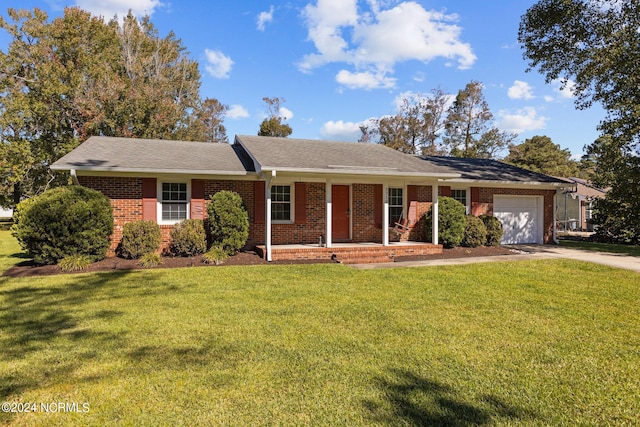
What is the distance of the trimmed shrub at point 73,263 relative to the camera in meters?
8.61

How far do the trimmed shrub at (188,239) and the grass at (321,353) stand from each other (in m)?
2.95

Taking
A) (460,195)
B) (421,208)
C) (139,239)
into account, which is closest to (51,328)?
(139,239)

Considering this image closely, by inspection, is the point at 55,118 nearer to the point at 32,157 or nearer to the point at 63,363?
the point at 32,157

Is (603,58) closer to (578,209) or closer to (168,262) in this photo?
(168,262)

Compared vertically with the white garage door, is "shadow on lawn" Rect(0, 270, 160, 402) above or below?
below

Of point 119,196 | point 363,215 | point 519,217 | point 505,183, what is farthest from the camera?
point 519,217

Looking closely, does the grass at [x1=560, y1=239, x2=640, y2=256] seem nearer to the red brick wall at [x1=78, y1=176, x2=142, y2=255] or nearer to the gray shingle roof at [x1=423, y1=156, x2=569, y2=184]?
the gray shingle roof at [x1=423, y1=156, x2=569, y2=184]

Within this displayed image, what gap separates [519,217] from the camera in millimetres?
15250

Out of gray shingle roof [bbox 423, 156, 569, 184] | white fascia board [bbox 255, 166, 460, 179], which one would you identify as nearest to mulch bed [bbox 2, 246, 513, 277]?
white fascia board [bbox 255, 166, 460, 179]

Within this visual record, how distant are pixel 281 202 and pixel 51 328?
7.75m

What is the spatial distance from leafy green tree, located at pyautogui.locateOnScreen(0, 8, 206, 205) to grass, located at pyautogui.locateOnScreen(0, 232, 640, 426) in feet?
58.4

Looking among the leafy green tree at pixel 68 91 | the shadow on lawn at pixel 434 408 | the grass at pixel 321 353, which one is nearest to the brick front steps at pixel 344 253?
the grass at pixel 321 353

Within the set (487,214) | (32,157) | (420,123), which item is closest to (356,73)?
(420,123)

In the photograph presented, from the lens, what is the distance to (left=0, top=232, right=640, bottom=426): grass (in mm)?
2904
